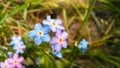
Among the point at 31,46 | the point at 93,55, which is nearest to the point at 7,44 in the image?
the point at 31,46

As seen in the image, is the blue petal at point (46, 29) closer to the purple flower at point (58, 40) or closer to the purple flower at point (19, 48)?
the purple flower at point (58, 40)

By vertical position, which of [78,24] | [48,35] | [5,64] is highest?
[78,24]

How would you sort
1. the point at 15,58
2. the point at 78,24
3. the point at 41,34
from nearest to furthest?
the point at 41,34 → the point at 15,58 → the point at 78,24

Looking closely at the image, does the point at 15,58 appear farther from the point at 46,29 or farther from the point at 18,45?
the point at 46,29

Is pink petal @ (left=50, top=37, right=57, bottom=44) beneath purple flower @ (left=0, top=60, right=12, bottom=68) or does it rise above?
above

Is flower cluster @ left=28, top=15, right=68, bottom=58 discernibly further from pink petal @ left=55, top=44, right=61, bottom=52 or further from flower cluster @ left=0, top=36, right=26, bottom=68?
flower cluster @ left=0, top=36, right=26, bottom=68

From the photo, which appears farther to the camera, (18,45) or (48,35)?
(18,45)

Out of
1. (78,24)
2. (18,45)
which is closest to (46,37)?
(18,45)

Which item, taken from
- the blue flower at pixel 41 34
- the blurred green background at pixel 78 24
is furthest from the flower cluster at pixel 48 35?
A: the blurred green background at pixel 78 24

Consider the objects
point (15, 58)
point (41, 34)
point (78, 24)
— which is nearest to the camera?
point (41, 34)

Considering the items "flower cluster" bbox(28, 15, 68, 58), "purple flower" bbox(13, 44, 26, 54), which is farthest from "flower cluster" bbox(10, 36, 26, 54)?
"flower cluster" bbox(28, 15, 68, 58)
